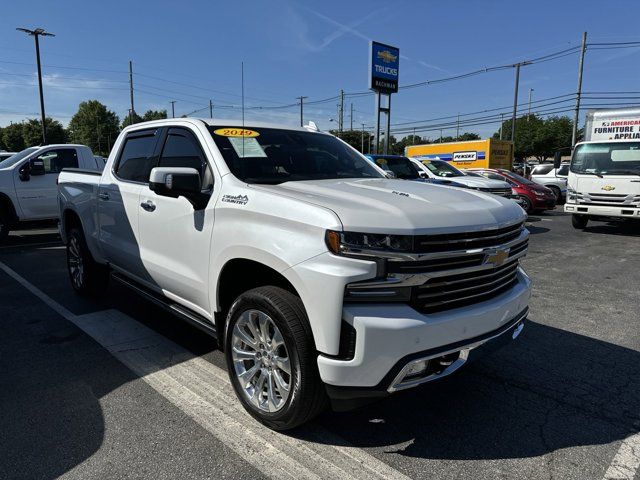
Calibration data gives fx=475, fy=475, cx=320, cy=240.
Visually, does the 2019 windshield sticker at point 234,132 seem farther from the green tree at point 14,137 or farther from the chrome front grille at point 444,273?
the green tree at point 14,137

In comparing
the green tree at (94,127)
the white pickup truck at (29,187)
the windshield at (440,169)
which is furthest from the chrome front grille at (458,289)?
the green tree at (94,127)

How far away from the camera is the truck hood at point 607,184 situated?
11125mm

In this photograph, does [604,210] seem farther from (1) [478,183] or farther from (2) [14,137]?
(2) [14,137]

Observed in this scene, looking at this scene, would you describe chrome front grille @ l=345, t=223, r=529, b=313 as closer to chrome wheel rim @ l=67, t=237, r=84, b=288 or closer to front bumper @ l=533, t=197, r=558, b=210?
chrome wheel rim @ l=67, t=237, r=84, b=288

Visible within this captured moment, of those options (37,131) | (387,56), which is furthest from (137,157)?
(37,131)

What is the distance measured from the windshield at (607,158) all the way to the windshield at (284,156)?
32.9 feet

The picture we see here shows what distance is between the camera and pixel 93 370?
3686 millimetres

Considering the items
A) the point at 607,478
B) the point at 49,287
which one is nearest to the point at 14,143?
the point at 49,287

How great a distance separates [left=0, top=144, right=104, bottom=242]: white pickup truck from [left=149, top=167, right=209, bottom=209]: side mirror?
316 inches

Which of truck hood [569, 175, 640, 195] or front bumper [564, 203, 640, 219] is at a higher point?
truck hood [569, 175, 640, 195]

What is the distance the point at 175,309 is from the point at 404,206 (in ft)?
6.86

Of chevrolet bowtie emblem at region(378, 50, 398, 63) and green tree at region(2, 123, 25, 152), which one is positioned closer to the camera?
chevrolet bowtie emblem at region(378, 50, 398, 63)

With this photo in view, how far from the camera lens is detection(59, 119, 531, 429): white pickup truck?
2.33 m

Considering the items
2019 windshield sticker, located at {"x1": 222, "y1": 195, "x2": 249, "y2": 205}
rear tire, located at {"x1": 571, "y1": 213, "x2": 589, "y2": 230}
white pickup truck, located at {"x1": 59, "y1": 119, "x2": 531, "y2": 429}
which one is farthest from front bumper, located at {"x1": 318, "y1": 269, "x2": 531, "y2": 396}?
rear tire, located at {"x1": 571, "y1": 213, "x2": 589, "y2": 230}
